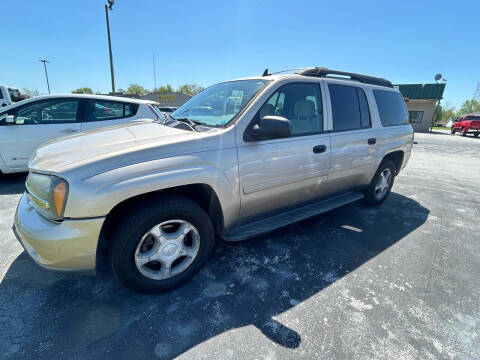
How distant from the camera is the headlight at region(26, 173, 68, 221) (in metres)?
1.58

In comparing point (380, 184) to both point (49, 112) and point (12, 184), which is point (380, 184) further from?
point (12, 184)

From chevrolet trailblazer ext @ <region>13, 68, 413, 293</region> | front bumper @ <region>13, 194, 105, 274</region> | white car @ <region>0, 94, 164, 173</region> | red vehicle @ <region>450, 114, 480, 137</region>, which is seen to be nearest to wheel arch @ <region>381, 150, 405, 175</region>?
chevrolet trailblazer ext @ <region>13, 68, 413, 293</region>

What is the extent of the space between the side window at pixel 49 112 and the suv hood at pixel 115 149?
301cm

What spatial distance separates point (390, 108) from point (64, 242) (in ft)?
14.5

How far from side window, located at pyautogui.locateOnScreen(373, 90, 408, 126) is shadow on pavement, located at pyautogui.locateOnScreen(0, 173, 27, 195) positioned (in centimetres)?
596

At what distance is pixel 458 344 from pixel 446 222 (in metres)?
2.53

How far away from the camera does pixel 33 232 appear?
5.45 ft

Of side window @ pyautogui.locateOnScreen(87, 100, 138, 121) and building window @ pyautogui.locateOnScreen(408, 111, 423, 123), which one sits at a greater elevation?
building window @ pyautogui.locateOnScreen(408, 111, 423, 123)

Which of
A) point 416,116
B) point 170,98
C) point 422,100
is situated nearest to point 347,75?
point 422,100

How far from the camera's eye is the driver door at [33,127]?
4.32 meters

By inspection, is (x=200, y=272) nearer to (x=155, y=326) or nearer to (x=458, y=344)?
(x=155, y=326)

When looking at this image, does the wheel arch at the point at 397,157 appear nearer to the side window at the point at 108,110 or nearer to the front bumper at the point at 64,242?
the front bumper at the point at 64,242

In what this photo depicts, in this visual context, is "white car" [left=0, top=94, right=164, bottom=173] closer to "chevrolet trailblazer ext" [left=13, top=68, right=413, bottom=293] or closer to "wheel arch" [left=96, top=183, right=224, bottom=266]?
"chevrolet trailblazer ext" [left=13, top=68, right=413, bottom=293]

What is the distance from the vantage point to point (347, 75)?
320 centimetres
